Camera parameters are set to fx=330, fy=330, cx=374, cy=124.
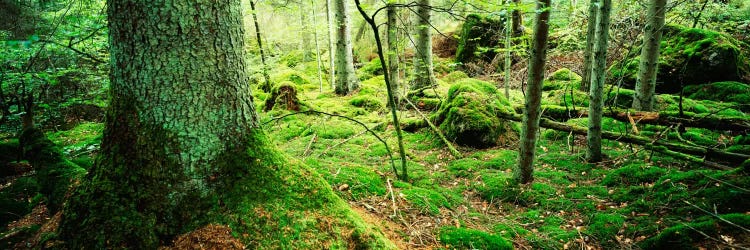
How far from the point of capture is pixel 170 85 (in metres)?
2.12

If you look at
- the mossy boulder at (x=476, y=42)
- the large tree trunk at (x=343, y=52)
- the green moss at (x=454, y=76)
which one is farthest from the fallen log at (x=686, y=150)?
the mossy boulder at (x=476, y=42)

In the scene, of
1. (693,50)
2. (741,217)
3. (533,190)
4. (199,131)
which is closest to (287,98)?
(533,190)

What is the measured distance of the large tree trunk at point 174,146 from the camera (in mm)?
2055

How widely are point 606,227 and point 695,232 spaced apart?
2.61ft

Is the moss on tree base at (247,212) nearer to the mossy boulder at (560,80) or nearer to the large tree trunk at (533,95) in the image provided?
the large tree trunk at (533,95)

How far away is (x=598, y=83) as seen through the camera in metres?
5.33

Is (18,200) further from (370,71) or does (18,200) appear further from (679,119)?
(370,71)

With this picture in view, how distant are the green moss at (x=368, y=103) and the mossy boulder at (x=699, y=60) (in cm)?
699

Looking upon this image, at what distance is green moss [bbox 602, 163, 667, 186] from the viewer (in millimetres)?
4844

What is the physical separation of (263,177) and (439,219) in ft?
6.99

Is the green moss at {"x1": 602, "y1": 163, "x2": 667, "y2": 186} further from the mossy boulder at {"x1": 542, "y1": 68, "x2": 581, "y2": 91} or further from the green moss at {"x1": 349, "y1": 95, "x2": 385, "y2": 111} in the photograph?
the mossy boulder at {"x1": 542, "y1": 68, "x2": 581, "y2": 91}

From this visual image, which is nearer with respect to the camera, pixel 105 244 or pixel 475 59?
pixel 105 244

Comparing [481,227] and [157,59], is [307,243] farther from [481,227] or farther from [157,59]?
[481,227]

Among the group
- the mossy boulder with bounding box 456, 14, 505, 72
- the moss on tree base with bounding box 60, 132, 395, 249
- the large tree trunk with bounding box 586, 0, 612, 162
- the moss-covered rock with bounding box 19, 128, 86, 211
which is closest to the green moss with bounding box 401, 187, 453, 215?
the moss on tree base with bounding box 60, 132, 395, 249
